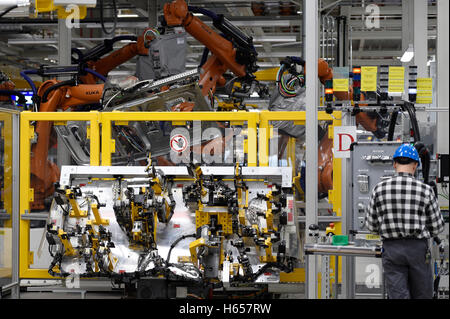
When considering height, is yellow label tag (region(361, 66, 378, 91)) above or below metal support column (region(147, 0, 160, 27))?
below

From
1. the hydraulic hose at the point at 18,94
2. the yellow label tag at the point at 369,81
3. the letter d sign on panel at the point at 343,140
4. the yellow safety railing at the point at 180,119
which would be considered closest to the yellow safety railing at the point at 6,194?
the yellow safety railing at the point at 180,119

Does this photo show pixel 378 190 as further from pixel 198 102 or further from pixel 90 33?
pixel 90 33

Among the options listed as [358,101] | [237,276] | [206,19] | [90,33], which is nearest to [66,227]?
[237,276]

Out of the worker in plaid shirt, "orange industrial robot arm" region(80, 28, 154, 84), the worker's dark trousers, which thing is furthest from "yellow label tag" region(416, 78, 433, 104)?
"orange industrial robot arm" region(80, 28, 154, 84)

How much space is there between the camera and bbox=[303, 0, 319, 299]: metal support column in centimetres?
488

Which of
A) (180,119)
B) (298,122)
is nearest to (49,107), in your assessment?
(180,119)

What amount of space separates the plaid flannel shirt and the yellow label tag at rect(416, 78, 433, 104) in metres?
1.13

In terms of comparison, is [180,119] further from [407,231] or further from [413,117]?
[407,231]

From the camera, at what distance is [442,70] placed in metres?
5.32

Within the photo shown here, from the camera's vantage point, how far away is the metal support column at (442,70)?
5.00 m

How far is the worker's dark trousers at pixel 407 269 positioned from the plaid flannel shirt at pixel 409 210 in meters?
0.07

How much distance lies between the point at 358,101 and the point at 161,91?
2.37 meters

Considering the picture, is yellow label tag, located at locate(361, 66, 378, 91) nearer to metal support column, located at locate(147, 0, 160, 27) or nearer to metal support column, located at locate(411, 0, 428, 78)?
metal support column, located at locate(411, 0, 428, 78)

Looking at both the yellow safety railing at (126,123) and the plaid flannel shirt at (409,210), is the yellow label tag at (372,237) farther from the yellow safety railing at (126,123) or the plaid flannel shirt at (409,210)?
the yellow safety railing at (126,123)
